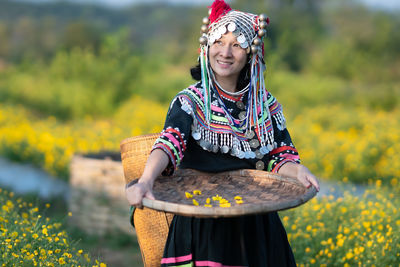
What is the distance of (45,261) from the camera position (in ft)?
7.48

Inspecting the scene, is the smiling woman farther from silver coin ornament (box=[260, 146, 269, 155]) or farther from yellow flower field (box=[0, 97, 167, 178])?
yellow flower field (box=[0, 97, 167, 178])

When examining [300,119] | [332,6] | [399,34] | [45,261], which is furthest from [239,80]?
[332,6]

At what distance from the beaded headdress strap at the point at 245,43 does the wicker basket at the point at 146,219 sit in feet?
1.48

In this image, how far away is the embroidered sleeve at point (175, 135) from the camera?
1.88m

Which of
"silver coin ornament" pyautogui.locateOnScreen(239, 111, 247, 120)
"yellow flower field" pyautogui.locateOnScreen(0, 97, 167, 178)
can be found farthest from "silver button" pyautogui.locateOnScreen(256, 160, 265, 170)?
"yellow flower field" pyautogui.locateOnScreen(0, 97, 167, 178)

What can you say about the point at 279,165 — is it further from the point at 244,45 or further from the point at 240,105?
the point at 244,45

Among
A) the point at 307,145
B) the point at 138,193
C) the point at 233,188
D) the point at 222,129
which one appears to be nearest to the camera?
the point at 138,193

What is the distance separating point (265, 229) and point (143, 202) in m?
0.69

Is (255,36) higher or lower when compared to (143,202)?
higher

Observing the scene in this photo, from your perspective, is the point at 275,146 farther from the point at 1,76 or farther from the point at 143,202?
the point at 1,76

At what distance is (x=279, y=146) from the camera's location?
221 cm

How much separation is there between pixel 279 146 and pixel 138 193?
32.7 inches

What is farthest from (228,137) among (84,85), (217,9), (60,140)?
(84,85)

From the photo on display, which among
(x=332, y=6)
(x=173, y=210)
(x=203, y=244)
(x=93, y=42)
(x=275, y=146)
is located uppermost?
(x=332, y=6)
